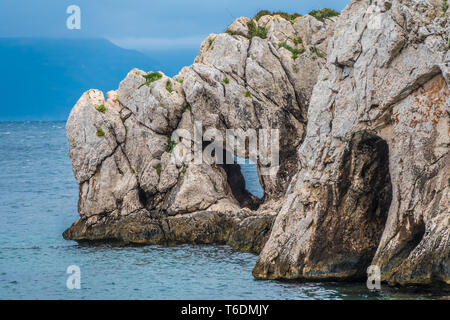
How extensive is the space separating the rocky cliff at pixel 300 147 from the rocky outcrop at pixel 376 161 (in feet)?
0.16

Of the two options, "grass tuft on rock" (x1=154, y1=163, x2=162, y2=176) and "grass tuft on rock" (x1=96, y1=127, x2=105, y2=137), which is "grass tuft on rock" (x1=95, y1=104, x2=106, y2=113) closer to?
"grass tuft on rock" (x1=96, y1=127, x2=105, y2=137)

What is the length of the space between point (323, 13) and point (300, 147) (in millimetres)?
12915

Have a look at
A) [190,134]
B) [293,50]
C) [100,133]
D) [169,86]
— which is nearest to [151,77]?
[169,86]

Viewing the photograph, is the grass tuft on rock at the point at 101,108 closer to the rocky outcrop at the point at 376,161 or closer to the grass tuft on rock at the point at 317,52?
the grass tuft on rock at the point at 317,52

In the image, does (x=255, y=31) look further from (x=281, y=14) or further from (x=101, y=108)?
(x=101, y=108)

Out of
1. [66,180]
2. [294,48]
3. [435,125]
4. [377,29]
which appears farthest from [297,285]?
[66,180]

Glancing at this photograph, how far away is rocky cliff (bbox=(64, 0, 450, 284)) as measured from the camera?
25.6m

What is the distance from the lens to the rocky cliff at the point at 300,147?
25609 mm

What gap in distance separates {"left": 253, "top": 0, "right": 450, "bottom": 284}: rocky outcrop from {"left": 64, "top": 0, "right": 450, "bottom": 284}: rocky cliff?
5cm

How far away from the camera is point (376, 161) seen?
28016 millimetres

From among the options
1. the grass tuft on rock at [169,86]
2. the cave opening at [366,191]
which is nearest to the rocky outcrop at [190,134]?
the grass tuft on rock at [169,86]

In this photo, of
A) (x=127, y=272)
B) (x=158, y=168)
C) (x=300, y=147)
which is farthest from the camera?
(x=158, y=168)

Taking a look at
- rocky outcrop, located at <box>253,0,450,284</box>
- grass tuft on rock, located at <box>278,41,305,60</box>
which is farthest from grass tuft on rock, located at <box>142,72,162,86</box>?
rocky outcrop, located at <box>253,0,450,284</box>
